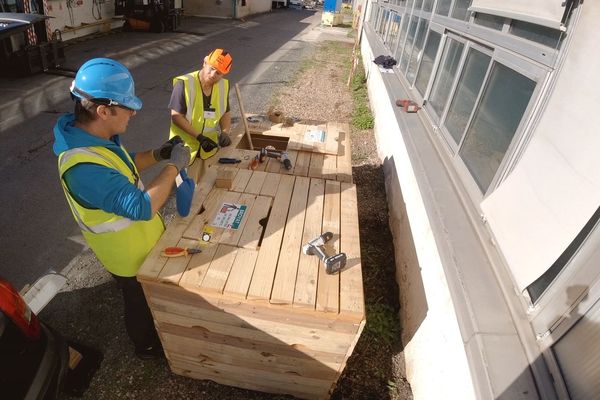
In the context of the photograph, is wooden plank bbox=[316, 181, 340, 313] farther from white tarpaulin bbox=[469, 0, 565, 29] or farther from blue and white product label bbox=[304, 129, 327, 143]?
white tarpaulin bbox=[469, 0, 565, 29]

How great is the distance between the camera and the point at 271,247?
2375 millimetres

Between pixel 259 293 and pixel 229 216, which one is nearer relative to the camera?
pixel 259 293

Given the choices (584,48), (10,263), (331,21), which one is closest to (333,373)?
(584,48)

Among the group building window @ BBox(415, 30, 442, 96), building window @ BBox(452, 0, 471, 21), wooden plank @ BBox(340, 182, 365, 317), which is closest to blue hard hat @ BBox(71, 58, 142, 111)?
wooden plank @ BBox(340, 182, 365, 317)

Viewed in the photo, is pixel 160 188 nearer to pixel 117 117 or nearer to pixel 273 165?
pixel 117 117

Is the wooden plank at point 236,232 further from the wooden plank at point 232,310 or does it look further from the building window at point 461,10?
the building window at point 461,10

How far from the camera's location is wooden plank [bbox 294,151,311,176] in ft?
11.6

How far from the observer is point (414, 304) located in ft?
9.80

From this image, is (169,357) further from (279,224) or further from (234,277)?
(279,224)

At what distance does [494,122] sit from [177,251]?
8.58ft

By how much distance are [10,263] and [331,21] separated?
25.9m

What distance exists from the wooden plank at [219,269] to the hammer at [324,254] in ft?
1.65

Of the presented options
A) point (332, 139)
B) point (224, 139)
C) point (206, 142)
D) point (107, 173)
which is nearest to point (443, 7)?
point (332, 139)

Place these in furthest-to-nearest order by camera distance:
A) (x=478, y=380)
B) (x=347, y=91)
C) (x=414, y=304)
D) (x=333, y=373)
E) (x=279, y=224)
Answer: (x=347, y=91) < (x=414, y=304) < (x=279, y=224) < (x=333, y=373) < (x=478, y=380)
